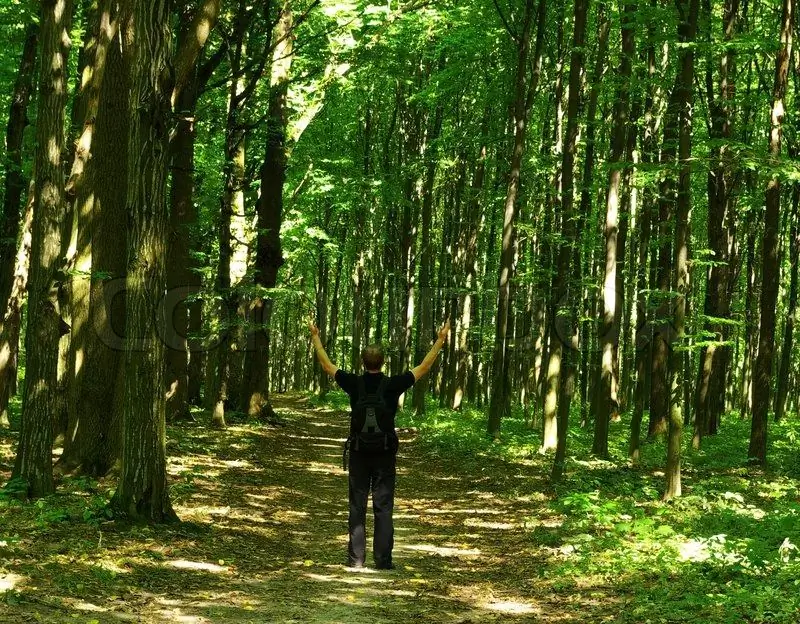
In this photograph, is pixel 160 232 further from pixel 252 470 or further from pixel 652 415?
pixel 652 415

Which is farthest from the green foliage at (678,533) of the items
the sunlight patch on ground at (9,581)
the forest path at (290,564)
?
the sunlight patch on ground at (9,581)

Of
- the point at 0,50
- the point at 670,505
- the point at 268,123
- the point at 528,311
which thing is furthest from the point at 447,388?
the point at 670,505

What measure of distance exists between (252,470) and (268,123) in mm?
10150

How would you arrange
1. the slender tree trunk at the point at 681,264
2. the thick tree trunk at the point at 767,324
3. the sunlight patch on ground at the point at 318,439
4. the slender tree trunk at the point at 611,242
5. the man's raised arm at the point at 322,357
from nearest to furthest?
the man's raised arm at the point at 322,357, the slender tree trunk at the point at 681,264, the thick tree trunk at the point at 767,324, the slender tree trunk at the point at 611,242, the sunlight patch on ground at the point at 318,439

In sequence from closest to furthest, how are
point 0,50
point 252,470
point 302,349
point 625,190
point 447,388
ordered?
point 252,470 → point 0,50 → point 625,190 → point 447,388 → point 302,349

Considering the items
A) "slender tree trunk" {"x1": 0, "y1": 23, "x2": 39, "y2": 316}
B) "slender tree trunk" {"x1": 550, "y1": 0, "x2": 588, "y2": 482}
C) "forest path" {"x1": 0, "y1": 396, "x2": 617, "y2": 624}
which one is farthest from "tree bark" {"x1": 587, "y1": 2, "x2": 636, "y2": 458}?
"slender tree trunk" {"x1": 0, "y1": 23, "x2": 39, "y2": 316}

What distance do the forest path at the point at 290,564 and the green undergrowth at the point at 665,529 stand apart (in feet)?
1.04

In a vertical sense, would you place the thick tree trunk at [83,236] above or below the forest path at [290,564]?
above

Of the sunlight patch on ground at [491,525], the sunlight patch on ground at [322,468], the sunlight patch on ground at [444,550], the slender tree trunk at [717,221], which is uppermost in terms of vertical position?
the slender tree trunk at [717,221]

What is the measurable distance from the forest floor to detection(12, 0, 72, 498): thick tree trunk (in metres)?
0.77

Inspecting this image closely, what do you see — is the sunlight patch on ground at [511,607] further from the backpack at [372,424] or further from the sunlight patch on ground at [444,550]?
the sunlight patch on ground at [444,550]

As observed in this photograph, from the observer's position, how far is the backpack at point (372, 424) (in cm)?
→ 803

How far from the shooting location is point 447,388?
126 feet

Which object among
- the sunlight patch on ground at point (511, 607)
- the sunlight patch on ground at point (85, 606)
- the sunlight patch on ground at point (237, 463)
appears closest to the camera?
the sunlight patch on ground at point (85, 606)
